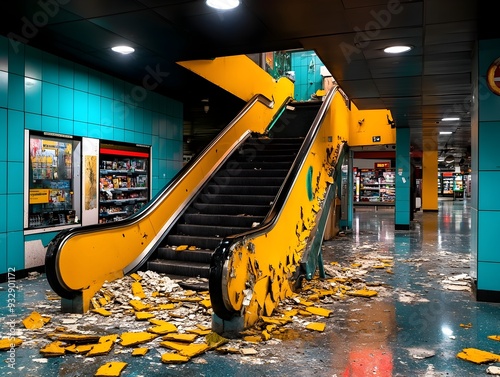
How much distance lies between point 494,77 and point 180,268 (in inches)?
180

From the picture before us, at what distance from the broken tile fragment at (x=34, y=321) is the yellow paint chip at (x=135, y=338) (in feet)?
3.01

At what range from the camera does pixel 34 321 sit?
4.10 metres

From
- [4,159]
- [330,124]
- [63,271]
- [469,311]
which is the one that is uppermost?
[330,124]

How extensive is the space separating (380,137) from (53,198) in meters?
9.24

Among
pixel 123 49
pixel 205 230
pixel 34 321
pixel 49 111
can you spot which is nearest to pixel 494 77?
pixel 205 230

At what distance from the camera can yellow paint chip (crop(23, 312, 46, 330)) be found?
3989 millimetres

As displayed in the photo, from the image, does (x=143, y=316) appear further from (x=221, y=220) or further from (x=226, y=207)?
(x=226, y=207)

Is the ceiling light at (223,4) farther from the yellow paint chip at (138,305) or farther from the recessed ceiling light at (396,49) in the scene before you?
the yellow paint chip at (138,305)

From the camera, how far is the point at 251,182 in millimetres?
7812

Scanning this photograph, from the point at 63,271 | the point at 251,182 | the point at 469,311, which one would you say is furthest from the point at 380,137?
the point at 63,271

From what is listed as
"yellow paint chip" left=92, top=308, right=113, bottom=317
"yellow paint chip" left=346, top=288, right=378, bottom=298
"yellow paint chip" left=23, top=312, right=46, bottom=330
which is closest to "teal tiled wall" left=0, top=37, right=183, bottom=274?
"yellow paint chip" left=23, top=312, right=46, bottom=330

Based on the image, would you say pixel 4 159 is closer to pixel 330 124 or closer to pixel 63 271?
pixel 63 271

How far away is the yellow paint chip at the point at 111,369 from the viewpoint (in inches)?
118

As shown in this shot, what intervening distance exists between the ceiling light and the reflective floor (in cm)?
355
